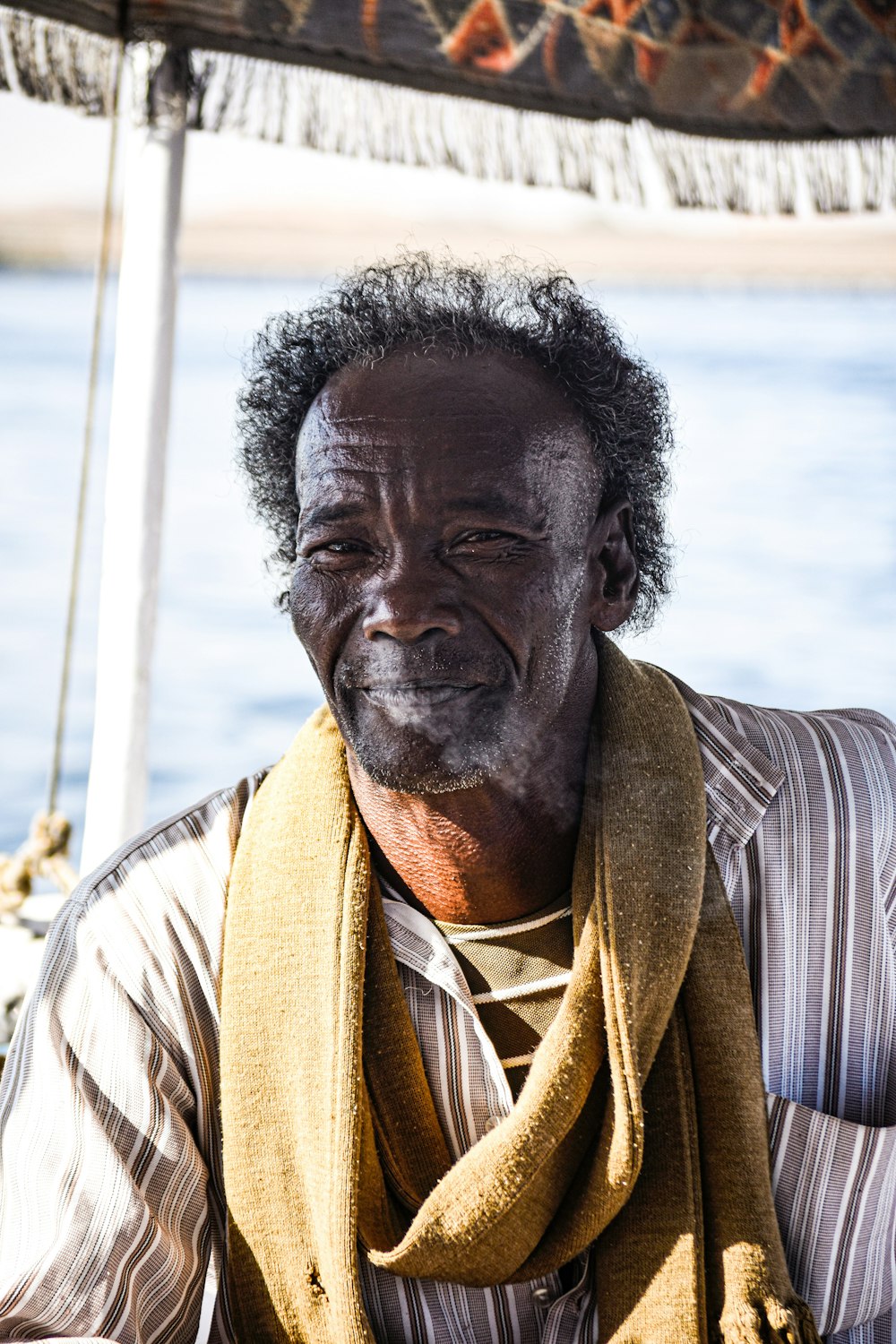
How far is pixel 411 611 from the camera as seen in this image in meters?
1.21

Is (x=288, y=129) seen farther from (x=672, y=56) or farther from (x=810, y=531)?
(x=810, y=531)

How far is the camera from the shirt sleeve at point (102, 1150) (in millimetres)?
1259

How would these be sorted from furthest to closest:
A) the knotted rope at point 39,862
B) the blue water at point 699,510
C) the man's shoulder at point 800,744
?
the knotted rope at point 39,862 → the blue water at point 699,510 → the man's shoulder at point 800,744

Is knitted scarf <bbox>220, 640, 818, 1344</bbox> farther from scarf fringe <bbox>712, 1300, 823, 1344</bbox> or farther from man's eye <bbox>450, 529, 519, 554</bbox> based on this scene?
man's eye <bbox>450, 529, 519, 554</bbox>

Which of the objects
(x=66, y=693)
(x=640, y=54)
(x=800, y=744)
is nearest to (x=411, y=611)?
(x=800, y=744)

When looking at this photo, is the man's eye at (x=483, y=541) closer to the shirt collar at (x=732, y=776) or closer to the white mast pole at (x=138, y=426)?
the shirt collar at (x=732, y=776)

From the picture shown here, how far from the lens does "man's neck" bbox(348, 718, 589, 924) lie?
4.42 feet

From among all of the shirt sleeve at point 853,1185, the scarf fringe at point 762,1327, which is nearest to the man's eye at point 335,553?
the shirt sleeve at point 853,1185

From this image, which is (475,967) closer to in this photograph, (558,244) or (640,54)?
(558,244)

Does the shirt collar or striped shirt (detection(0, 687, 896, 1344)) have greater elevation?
the shirt collar

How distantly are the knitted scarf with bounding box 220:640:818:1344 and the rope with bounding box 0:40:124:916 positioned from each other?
1.75ft

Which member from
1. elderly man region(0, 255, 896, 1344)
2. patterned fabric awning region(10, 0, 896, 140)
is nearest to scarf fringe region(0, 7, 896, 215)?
patterned fabric awning region(10, 0, 896, 140)

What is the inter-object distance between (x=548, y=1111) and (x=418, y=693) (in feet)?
1.40

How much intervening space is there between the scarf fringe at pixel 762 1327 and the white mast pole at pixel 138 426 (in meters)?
0.99
